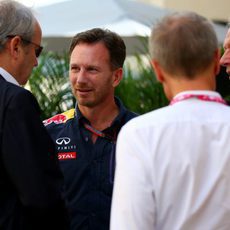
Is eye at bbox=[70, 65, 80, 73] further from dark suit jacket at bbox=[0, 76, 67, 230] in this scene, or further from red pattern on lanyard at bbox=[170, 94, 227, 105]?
red pattern on lanyard at bbox=[170, 94, 227, 105]

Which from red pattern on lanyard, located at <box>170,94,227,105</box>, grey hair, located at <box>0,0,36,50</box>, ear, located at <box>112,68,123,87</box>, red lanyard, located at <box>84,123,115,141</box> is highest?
grey hair, located at <box>0,0,36,50</box>

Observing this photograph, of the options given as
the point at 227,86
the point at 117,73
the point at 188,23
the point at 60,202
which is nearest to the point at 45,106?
the point at 227,86

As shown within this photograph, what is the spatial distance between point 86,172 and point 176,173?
1313mm

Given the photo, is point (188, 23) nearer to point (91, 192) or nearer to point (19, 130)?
point (19, 130)

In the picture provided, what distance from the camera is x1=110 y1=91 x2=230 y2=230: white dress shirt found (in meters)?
2.46

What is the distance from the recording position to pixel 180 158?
247 centimetres

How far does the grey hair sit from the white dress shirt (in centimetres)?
94

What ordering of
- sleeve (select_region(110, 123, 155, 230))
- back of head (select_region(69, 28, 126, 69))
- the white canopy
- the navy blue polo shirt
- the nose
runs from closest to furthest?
sleeve (select_region(110, 123, 155, 230)), the navy blue polo shirt, the nose, back of head (select_region(69, 28, 126, 69)), the white canopy

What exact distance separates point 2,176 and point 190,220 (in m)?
0.84

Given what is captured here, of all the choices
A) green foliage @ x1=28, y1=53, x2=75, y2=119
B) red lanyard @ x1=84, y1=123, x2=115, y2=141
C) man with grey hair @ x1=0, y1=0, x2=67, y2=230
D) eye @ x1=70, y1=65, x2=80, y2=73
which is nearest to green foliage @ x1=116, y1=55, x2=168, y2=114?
green foliage @ x1=28, y1=53, x2=75, y2=119

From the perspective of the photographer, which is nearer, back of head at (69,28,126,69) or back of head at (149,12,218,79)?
back of head at (149,12,218,79)

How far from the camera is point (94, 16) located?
32.7ft

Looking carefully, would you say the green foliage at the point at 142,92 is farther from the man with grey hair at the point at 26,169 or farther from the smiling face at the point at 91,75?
the man with grey hair at the point at 26,169

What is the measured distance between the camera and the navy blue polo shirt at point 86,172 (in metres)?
3.67
